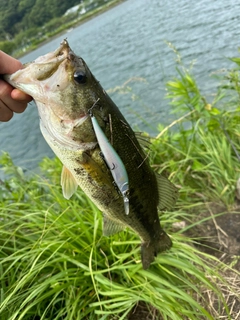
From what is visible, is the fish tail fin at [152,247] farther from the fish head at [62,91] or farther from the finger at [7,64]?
the finger at [7,64]

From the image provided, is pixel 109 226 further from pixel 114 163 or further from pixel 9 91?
pixel 9 91

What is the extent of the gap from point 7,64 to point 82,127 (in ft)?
1.78

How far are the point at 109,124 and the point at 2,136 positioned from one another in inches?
609

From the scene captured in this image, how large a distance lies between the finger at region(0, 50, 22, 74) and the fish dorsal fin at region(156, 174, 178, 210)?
3.73 ft

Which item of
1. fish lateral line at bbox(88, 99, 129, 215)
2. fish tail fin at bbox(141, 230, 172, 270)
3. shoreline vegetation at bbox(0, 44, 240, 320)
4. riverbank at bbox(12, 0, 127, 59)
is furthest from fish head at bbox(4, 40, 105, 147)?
riverbank at bbox(12, 0, 127, 59)

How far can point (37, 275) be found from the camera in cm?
291

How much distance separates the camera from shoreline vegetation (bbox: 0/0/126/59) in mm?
53537

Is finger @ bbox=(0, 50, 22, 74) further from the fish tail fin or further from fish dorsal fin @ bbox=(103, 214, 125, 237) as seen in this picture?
the fish tail fin

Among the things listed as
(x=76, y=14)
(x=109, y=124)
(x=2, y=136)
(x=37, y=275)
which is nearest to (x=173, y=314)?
(x=37, y=275)

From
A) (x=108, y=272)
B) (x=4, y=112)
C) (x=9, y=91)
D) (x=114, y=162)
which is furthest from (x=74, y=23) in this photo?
(x=114, y=162)

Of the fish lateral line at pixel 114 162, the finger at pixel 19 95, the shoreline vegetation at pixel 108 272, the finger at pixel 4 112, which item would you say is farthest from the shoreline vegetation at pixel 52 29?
the fish lateral line at pixel 114 162

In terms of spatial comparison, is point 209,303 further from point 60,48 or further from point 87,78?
point 60,48

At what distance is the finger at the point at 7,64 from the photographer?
179 cm

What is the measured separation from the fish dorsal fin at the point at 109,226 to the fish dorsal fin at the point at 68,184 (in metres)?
0.35
